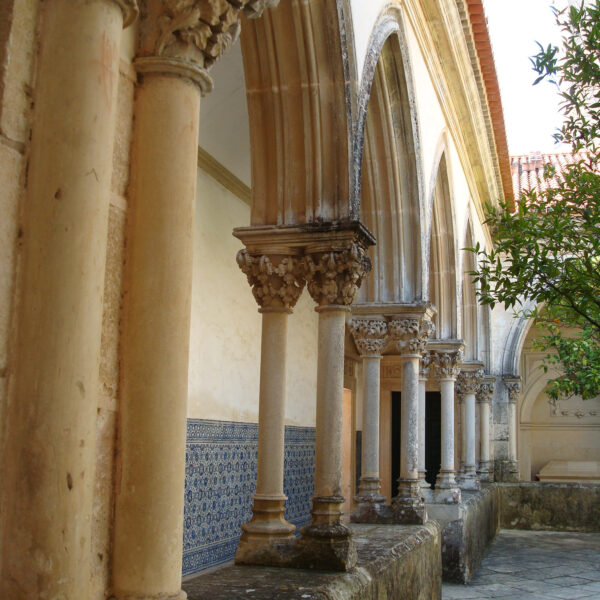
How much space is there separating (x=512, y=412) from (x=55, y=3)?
16.4m

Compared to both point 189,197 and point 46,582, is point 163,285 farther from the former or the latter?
point 46,582

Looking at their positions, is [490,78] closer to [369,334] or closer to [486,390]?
[369,334]

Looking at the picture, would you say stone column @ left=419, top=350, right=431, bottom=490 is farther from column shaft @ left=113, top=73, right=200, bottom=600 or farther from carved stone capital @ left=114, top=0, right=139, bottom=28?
carved stone capital @ left=114, top=0, right=139, bottom=28

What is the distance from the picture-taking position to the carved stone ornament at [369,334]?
26.4ft

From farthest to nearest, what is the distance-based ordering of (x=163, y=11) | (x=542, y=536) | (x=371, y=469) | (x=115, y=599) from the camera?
(x=542, y=536)
(x=371, y=469)
(x=163, y=11)
(x=115, y=599)

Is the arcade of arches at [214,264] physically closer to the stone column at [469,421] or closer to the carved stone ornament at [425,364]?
the carved stone ornament at [425,364]

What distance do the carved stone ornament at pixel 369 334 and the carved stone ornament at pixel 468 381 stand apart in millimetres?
6480

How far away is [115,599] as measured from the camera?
2.61 m

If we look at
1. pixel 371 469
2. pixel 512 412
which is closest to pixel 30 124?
pixel 371 469

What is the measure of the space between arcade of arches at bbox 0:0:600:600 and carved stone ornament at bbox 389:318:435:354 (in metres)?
0.03

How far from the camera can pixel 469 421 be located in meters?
14.1

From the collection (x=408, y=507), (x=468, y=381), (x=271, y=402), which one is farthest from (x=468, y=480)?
(x=271, y=402)

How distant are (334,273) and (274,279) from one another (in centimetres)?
39

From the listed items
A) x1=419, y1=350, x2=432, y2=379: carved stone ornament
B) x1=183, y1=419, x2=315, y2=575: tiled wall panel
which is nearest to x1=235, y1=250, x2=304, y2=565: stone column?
x1=183, y1=419, x2=315, y2=575: tiled wall panel
